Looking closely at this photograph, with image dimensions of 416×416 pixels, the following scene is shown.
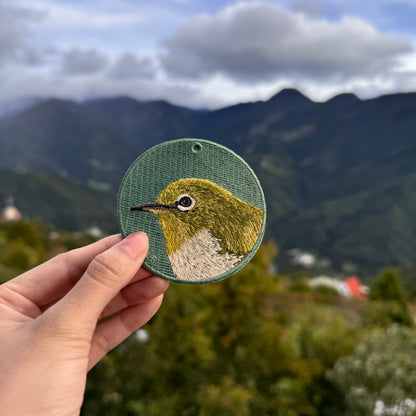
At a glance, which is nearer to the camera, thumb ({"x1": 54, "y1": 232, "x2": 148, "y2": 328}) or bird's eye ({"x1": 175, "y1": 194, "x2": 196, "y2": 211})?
thumb ({"x1": 54, "y1": 232, "x2": 148, "y2": 328})

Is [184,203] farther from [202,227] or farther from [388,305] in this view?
[388,305]

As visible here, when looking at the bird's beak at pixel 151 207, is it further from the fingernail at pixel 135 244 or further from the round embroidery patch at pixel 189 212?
the fingernail at pixel 135 244

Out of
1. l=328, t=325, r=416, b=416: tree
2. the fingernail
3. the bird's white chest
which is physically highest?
the fingernail

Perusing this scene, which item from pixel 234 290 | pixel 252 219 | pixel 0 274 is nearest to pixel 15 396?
pixel 252 219

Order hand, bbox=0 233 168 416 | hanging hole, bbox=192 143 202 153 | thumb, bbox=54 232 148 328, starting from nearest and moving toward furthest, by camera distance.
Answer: hand, bbox=0 233 168 416, thumb, bbox=54 232 148 328, hanging hole, bbox=192 143 202 153

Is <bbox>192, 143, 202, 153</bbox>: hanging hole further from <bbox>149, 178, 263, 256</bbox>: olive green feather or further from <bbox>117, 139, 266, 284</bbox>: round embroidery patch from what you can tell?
<bbox>149, 178, 263, 256</bbox>: olive green feather

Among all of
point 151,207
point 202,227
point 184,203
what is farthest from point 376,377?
point 151,207

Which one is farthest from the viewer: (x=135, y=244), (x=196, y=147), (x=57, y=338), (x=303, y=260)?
(x=303, y=260)

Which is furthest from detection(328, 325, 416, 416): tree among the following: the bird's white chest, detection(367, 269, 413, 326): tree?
detection(367, 269, 413, 326): tree
